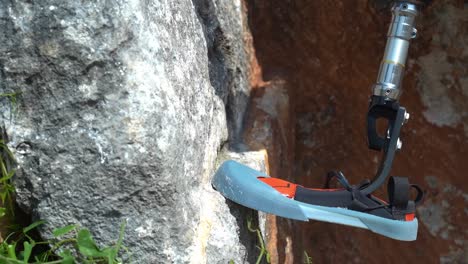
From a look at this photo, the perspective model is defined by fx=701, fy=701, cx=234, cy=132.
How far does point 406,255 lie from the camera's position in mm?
1655

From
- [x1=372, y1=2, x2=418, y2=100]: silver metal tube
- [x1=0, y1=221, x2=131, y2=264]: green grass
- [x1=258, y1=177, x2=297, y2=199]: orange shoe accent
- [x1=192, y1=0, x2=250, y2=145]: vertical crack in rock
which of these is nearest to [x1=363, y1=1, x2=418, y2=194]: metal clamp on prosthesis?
[x1=372, y1=2, x2=418, y2=100]: silver metal tube

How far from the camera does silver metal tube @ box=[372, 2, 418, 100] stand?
50.9 inches

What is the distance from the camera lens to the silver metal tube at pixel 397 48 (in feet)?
4.24

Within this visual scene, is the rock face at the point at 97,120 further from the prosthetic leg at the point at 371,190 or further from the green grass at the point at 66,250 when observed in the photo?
the prosthetic leg at the point at 371,190

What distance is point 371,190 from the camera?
4.12 ft

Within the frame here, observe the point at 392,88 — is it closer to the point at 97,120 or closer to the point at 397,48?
the point at 397,48

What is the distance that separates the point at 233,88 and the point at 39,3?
59 cm

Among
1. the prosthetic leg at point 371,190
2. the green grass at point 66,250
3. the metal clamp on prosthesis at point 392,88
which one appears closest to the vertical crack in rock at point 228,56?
the prosthetic leg at point 371,190

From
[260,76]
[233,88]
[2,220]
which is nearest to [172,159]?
[2,220]

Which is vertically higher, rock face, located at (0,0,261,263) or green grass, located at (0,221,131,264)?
rock face, located at (0,0,261,263)

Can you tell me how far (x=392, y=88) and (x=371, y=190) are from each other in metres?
0.19

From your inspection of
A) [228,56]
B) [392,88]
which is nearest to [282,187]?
[392,88]

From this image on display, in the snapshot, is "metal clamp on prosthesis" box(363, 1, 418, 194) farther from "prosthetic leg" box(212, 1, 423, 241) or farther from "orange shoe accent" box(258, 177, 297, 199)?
"orange shoe accent" box(258, 177, 297, 199)

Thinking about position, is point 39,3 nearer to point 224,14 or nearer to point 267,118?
point 224,14
